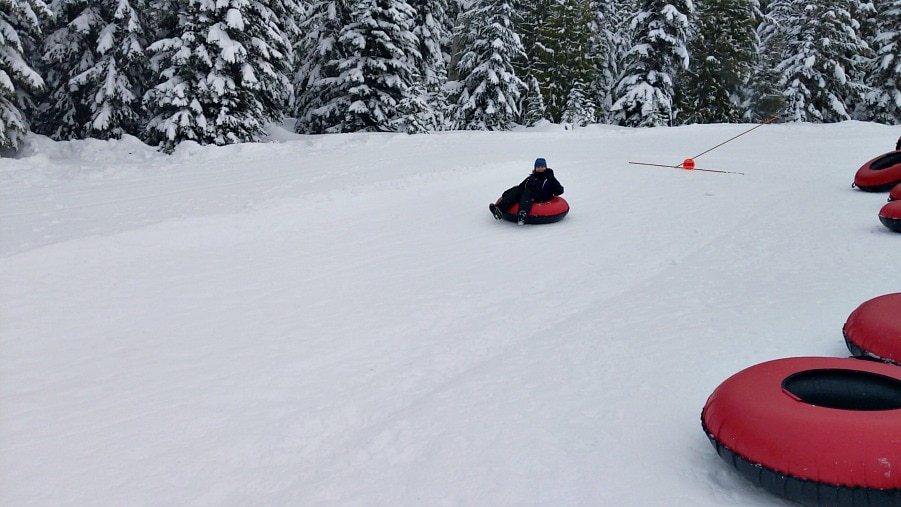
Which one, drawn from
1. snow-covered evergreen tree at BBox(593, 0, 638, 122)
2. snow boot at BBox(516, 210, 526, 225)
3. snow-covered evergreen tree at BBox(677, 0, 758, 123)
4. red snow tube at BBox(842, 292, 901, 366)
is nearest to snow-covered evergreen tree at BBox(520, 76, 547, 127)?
snow-covered evergreen tree at BBox(593, 0, 638, 122)

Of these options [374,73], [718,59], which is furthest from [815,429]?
[718,59]

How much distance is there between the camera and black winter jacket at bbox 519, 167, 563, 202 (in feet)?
28.8

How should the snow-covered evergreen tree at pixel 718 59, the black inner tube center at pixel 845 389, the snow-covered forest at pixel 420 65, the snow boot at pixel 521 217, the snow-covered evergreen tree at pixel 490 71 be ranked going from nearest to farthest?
the black inner tube center at pixel 845 389 → the snow boot at pixel 521 217 → the snow-covered forest at pixel 420 65 → the snow-covered evergreen tree at pixel 490 71 → the snow-covered evergreen tree at pixel 718 59

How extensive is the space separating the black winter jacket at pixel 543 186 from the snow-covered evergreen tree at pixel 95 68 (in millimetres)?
11956

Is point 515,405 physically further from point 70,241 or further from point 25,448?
point 70,241

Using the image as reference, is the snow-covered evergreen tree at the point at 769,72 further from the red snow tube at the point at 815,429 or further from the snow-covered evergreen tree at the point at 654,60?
the red snow tube at the point at 815,429

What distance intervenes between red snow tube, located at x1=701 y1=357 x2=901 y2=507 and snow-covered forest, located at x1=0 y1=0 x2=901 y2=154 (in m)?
14.1

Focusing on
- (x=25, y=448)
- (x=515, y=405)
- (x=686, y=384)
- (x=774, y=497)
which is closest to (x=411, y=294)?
(x=515, y=405)

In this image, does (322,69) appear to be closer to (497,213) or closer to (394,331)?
(497,213)

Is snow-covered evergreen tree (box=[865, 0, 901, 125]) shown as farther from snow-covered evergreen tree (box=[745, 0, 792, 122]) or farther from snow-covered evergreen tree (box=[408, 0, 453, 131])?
snow-covered evergreen tree (box=[408, 0, 453, 131])

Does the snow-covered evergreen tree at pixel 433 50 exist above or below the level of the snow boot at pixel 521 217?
above

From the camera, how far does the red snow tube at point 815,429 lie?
243 cm

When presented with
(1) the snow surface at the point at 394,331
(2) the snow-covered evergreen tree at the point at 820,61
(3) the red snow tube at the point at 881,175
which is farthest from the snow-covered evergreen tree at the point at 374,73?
(2) the snow-covered evergreen tree at the point at 820,61

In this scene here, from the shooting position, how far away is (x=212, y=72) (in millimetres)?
14516
